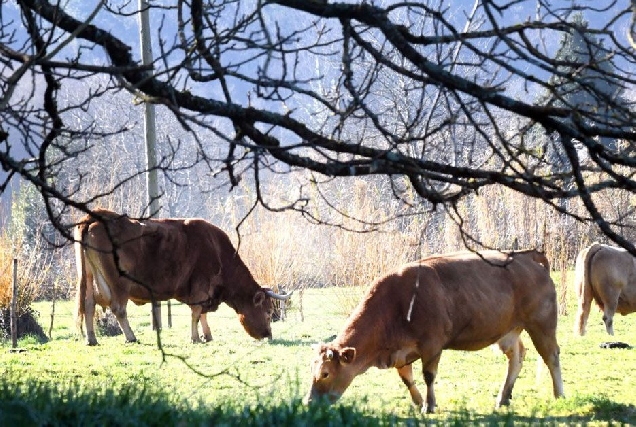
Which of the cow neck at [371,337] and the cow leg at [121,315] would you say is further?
the cow leg at [121,315]

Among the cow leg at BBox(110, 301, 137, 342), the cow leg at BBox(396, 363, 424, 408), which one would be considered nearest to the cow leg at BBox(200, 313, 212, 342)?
the cow leg at BBox(110, 301, 137, 342)

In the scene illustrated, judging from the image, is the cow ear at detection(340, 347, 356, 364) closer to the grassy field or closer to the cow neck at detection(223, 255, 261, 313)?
the grassy field

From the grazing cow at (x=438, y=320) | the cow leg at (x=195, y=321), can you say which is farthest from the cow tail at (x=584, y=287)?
the grazing cow at (x=438, y=320)

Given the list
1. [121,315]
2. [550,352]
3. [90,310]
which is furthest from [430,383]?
[90,310]

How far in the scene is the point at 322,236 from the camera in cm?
2741

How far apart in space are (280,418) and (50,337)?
14267 millimetres

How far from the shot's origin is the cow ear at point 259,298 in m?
16.4

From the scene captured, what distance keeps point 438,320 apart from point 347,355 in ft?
3.19

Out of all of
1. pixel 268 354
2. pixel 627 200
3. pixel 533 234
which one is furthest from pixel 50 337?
pixel 627 200

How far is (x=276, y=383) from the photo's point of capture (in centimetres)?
991

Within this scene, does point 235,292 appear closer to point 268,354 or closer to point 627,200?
point 268,354

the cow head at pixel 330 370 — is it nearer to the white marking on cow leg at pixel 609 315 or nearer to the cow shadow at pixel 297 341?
the cow shadow at pixel 297 341

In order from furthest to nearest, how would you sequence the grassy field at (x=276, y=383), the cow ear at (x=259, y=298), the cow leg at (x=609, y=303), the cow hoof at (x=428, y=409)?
1. the cow leg at (x=609, y=303)
2. the cow ear at (x=259, y=298)
3. the cow hoof at (x=428, y=409)
4. the grassy field at (x=276, y=383)

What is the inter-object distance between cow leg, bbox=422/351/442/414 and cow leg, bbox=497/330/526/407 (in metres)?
0.79
